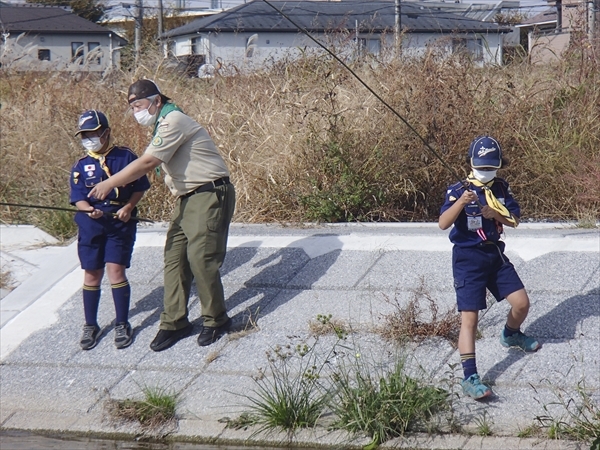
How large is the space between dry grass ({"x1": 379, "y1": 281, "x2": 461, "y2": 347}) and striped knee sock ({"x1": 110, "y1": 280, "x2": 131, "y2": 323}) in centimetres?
187

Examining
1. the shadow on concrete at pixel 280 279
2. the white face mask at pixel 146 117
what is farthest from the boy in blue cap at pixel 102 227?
the shadow on concrete at pixel 280 279

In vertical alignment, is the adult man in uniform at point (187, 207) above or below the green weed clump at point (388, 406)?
above

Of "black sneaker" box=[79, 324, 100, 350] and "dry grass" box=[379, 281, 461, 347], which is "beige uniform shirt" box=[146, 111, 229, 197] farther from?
"dry grass" box=[379, 281, 461, 347]

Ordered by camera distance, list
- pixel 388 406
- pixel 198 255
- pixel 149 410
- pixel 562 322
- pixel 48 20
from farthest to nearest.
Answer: pixel 48 20 < pixel 198 255 < pixel 562 322 < pixel 149 410 < pixel 388 406

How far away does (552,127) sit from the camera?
8.73 meters

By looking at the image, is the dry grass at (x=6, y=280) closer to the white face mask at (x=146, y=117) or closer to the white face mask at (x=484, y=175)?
the white face mask at (x=146, y=117)

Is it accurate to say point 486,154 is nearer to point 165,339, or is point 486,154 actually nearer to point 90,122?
point 165,339

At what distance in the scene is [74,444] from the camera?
4836 mm

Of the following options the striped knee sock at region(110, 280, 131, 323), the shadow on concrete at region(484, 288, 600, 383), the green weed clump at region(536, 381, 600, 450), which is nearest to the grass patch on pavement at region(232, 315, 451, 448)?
the green weed clump at region(536, 381, 600, 450)

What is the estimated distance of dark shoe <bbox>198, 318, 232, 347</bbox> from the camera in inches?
225

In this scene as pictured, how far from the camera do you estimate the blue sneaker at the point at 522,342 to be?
5086mm

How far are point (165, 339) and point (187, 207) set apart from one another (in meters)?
0.95


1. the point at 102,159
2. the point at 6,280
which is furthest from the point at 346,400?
the point at 6,280

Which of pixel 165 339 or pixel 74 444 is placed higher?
pixel 165 339
